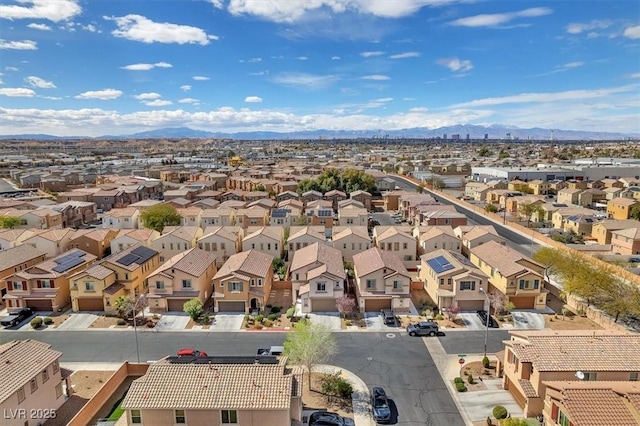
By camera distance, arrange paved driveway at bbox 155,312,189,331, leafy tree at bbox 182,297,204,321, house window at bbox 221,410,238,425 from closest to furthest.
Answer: house window at bbox 221,410,238,425, paved driveway at bbox 155,312,189,331, leafy tree at bbox 182,297,204,321

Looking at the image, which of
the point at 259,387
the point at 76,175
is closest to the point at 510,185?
the point at 259,387

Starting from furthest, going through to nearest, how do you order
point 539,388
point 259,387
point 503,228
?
1. point 503,228
2. point 539,388
3. point 259,387

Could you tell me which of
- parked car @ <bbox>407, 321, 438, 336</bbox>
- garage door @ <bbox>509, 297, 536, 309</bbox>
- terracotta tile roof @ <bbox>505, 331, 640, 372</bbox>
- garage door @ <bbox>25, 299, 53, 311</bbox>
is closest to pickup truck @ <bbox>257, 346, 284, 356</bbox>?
parked car @ <bbox>407, 321, 438, 336</bbox>

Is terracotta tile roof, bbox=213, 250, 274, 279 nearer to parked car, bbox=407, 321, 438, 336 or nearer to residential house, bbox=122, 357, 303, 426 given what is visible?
parked car, bbox=407, 321, 438, 336

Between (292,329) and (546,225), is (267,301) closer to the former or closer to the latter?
(292,329)

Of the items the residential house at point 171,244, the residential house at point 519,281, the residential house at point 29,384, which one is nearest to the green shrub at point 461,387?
the residential house at point 519,281

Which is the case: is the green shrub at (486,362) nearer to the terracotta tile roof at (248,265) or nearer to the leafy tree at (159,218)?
the terracotta tile roof at (248,265)

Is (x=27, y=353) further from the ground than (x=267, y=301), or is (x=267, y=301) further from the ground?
(x=27, y=353)
